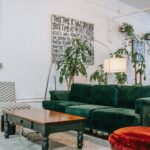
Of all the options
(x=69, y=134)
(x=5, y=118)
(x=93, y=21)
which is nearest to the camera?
(x=5, y=118)

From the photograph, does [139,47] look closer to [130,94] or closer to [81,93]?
[81,93]

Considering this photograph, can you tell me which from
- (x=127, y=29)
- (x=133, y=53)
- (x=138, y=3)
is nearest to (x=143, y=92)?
(x=133, y=53)

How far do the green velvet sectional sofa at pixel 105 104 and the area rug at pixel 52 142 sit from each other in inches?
10.3

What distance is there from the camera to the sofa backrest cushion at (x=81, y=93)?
4922 millimetres

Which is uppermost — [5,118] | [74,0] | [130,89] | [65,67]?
[74,0]

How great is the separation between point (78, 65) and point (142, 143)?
3994mm

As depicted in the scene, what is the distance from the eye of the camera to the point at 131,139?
6.04ft

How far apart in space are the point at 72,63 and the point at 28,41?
41.2 inches

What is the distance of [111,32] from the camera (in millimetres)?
7418

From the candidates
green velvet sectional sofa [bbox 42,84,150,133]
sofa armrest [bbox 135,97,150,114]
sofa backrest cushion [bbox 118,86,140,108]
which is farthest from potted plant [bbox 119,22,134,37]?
sofa armrest [bbox 135,97,150,114]

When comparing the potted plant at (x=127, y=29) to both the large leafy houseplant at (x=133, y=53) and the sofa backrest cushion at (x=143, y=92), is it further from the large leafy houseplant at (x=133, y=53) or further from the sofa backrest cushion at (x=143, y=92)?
the sofa backrest cushion at (x=143, y=92)

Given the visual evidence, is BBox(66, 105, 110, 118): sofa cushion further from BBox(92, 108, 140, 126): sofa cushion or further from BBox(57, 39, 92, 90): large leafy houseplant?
BBox(57, 39, 92, 90): large leafy houseplant

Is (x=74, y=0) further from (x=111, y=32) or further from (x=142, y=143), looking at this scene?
(x=142, y=143)

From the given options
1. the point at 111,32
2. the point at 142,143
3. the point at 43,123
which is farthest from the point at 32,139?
the point at 111,32
